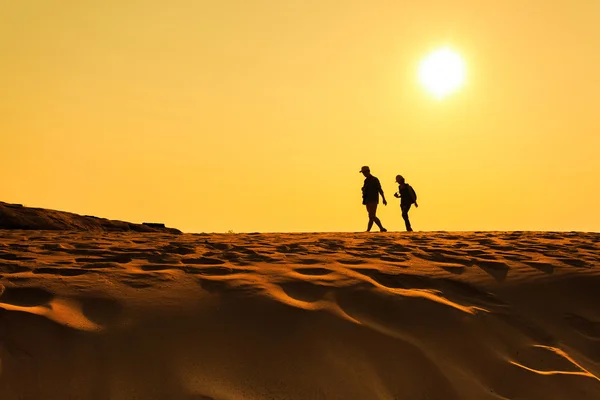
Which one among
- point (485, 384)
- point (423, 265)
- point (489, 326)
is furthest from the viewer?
point (423, 265)

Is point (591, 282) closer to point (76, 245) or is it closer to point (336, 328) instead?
point (336, 328)

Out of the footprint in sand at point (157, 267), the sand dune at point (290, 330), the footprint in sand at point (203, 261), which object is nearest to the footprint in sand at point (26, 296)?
the sand dune at point (290, 330)

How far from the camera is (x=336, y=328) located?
2949 mm

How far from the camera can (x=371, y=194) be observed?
12.3m

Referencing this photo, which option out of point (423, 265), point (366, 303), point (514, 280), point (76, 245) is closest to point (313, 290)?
point (366, 303)

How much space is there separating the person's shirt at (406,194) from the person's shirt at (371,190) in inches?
38.9

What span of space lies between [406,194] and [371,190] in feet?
3.92

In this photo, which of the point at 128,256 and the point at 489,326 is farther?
the point at 128,256

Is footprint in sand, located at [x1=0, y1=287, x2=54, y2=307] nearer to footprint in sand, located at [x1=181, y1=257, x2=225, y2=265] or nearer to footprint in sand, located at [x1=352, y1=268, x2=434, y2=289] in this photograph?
footprint in sand, located at [x1=181, y1=257, x2=225, y2=265]

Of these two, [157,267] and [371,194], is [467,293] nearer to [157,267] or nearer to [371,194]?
[157,267]

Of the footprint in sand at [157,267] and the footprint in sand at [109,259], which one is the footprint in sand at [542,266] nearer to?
the footprint in sand at [157,267]

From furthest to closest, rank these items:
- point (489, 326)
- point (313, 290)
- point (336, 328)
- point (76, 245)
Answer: point (76, 245)
point (313, 290)
point (489, 326)
point (336, 328)

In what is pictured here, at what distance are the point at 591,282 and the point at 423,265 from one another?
129 cm

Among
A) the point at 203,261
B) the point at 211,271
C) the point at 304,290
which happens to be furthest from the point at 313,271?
the point at 203,261
